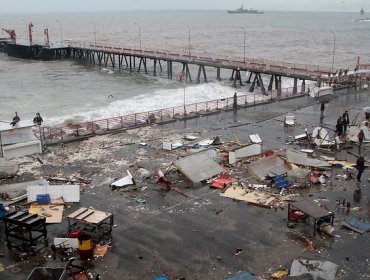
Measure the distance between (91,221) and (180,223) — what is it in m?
2.98

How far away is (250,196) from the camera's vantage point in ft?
55.9

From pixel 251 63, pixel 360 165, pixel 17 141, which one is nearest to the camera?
pixel 360 165

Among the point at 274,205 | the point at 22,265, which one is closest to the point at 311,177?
the point at 274,205

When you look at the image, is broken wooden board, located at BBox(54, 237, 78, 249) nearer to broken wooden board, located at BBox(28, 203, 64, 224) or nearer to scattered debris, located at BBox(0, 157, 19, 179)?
broken wooden board, located at BBox(28, 203, 64, 224)

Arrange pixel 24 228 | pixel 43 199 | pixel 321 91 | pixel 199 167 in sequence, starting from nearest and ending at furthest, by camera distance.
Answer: pixel 24 228 < pixel 43 199 < pixel 199 167 < pixel 321 91

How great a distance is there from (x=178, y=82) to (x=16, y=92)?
20.6 metres

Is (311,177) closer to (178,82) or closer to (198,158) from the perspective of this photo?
(198,158)

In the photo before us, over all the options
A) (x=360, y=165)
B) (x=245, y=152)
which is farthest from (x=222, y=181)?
(x=360, y=165)

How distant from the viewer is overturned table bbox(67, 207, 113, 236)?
13.9 metres

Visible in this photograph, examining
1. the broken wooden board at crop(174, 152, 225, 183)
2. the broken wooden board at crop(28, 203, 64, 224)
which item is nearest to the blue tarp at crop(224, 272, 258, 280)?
the broken wooden board at crop(28, 203, 64, 224)

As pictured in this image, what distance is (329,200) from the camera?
54.9ft

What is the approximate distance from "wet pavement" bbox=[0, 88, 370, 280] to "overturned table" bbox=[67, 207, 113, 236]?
1.19ft

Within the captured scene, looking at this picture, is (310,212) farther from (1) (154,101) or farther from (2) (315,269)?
(1) (154,101)

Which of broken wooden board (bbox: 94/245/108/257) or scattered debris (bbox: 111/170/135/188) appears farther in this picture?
scattered debris (bbox: 111/170/135/188)
